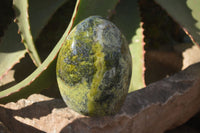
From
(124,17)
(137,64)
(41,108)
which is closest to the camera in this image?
(41,108)

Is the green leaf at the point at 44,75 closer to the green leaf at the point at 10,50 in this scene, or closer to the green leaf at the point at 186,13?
the green leaf at the point at 10,50

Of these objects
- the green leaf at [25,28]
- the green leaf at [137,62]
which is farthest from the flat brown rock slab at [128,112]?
the green leaf at [25,28]

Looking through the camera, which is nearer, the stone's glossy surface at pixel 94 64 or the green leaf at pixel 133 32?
the stone's glossy surface at pixel 94 64

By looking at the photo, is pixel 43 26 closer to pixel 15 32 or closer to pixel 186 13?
pixel 15 32


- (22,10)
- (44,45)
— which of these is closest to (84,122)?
(22,10)

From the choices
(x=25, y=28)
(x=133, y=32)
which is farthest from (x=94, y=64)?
(x=133, y=32)

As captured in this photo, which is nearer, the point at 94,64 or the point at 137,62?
the point at 94,64

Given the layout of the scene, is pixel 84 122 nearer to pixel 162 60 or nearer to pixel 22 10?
pixel 22 10
